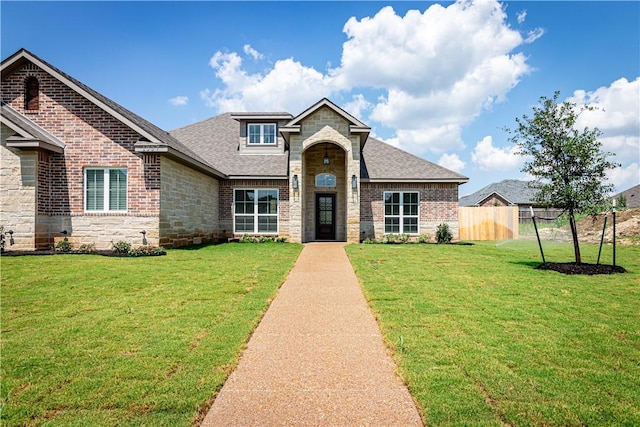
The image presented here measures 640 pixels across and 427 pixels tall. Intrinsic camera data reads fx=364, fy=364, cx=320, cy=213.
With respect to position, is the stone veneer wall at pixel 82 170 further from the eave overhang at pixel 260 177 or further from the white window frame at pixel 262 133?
the white window frame at pixel 262 133

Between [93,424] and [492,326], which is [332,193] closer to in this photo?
[492,326]

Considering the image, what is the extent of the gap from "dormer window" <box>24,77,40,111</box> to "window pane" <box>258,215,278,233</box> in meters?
9.79

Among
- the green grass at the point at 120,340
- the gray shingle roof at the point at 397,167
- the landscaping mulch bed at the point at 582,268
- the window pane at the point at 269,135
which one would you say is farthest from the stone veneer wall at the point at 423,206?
the green grass at the point at 120,340

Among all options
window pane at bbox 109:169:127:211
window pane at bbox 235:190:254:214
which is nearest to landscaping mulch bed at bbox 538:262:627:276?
window pane at bbox 235:190:254:214

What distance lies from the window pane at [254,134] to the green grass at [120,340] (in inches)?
500

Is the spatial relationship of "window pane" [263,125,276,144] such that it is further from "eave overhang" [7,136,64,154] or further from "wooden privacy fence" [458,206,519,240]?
"wooden privacy fence" [458,206,519,240]

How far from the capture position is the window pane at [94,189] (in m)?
12.6

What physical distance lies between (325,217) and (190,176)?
744 cm

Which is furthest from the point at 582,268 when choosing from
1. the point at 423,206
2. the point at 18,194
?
the point at 18,194

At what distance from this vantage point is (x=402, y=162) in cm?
1970

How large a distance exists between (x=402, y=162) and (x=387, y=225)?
3.69m

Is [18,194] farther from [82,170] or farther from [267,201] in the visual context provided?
[267,201]


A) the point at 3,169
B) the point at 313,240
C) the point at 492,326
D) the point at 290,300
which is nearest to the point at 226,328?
the point at 290,300

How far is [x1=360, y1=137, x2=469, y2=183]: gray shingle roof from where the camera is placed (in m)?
18.3
